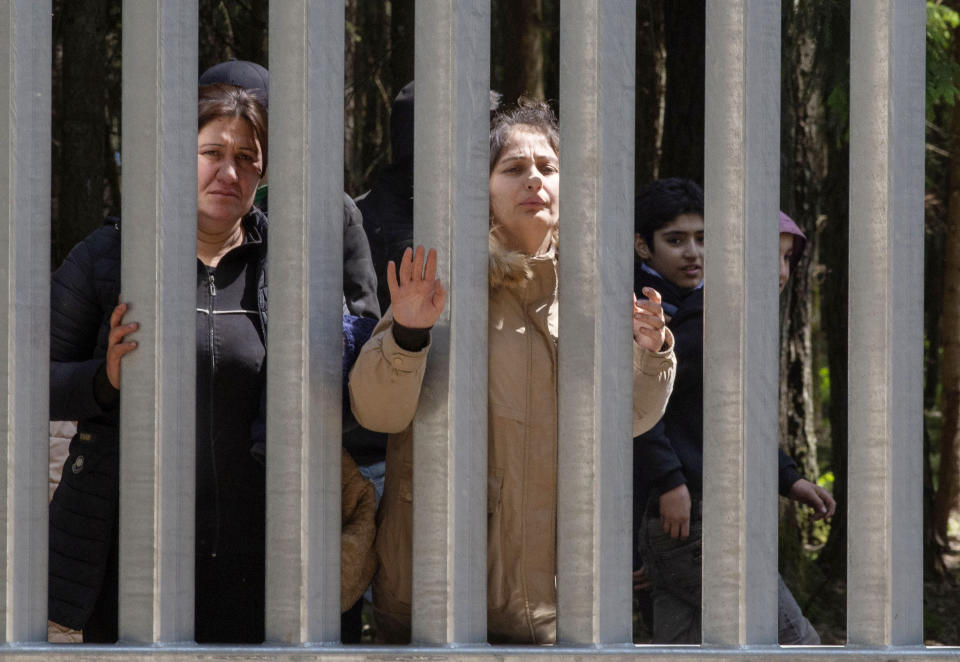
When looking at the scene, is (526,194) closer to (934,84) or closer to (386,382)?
(386,382)

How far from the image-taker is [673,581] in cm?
384

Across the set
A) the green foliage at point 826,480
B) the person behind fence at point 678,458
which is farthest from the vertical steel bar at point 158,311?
the green foliage at point 826,480

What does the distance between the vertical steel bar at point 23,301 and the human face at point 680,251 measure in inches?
82.6

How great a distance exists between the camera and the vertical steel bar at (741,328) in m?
2.34

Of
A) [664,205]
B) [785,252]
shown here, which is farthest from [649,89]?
[664,205]

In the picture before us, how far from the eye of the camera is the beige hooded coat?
2639mm

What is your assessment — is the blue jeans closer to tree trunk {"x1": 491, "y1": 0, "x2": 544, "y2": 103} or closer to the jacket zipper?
the jacket zipper

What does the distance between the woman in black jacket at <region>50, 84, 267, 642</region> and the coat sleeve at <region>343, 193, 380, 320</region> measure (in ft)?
0.85

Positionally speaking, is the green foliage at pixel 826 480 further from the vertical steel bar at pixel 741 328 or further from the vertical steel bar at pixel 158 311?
the vertical steel bar at pixel 158 311

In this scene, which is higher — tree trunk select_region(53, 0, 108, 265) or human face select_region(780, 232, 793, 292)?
tree trunk select_region(53, 0, 108, 265)

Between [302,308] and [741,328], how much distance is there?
74 cm

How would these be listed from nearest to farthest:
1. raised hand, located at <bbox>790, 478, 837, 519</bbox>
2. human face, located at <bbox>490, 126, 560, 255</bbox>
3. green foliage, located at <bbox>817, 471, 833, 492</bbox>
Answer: human face, located at <bbox>490, 126, 560, 255</bbox> → raised hand, located at <bbox>790, 478, 837, 519</bbox> → green foliage, located at <bbox>817, 471, 833, 492</bbox>

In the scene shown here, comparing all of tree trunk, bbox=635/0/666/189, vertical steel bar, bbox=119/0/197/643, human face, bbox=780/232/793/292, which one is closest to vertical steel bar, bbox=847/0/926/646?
vertical steel bar, bbox=119/0/197/643

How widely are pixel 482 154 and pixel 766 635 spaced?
3.11ft
